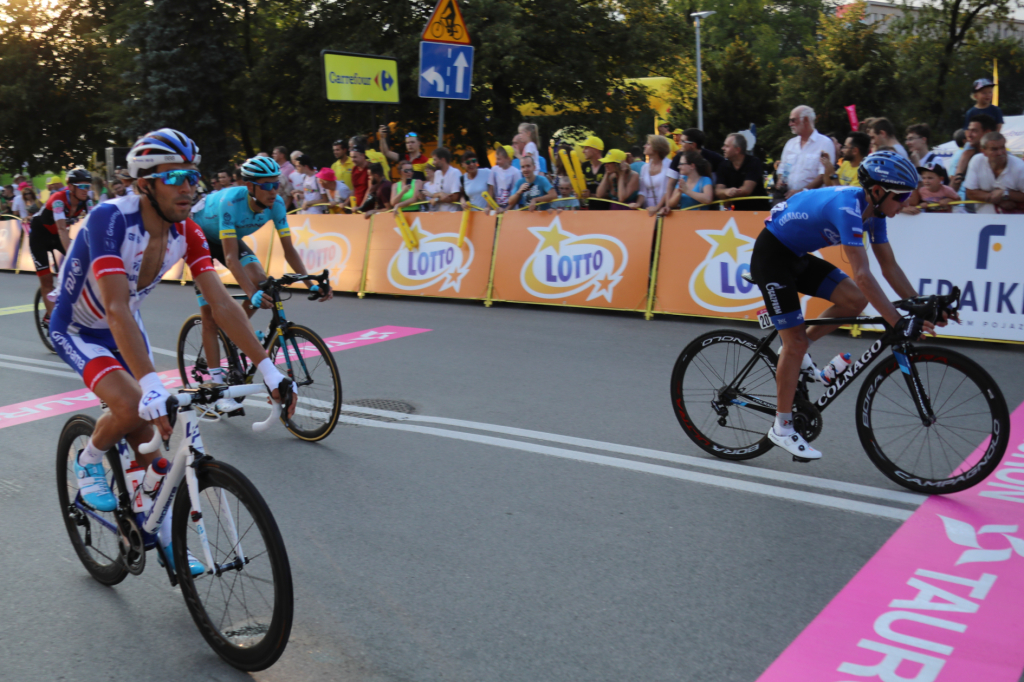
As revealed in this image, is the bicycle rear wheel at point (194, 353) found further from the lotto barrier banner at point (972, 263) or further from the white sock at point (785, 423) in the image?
the lotto barrier banner at point (972, 263)

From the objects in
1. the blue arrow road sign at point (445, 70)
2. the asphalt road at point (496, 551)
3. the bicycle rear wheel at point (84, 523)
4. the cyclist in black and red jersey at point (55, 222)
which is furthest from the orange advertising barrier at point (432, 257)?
the bicycle rear wheel at point (84, 523)

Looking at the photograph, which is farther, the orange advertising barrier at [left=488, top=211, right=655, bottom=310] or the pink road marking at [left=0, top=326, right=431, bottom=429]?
the orange advertising barrier at [left=488, top=211, right=655, bottom=310]

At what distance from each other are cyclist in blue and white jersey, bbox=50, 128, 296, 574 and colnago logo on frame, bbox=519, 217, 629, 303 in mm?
7508

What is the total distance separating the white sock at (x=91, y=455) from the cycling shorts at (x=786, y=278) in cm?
356

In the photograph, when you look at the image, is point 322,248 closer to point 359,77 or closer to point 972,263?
point 359,77

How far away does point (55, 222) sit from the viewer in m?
10.1

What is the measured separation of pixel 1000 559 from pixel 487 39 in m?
21.5

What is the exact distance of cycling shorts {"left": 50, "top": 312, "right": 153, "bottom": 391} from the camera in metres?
3.44

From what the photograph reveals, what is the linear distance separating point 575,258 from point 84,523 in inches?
312

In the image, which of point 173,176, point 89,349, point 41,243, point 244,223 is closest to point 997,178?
point 244,223

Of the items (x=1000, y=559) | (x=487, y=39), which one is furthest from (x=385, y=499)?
(x=487, y=39)

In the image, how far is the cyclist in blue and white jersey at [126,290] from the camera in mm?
3303

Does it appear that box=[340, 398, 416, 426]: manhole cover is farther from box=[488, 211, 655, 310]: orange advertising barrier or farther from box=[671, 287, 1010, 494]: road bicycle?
box=[488, 211, 655, 310]: orange advertising barrier

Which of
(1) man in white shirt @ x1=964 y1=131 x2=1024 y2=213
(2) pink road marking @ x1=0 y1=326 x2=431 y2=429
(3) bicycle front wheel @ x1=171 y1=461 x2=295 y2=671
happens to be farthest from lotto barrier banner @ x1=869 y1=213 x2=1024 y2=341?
(3) bicycle front wheel @ x1=171 y1=461 x2=295 y2=671
